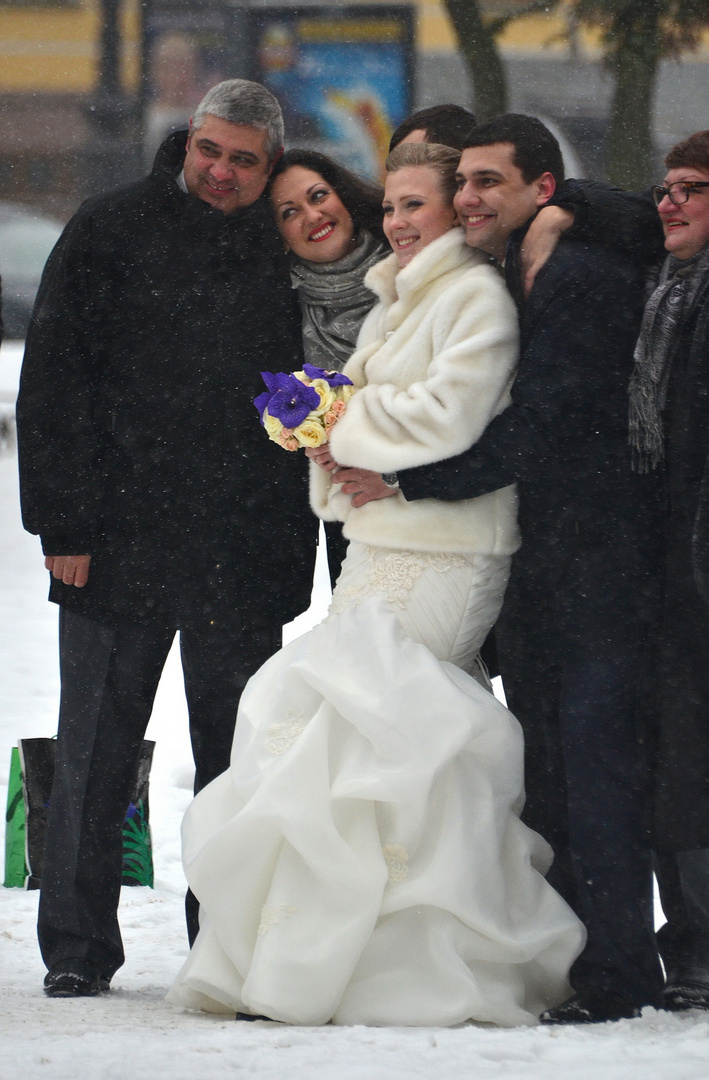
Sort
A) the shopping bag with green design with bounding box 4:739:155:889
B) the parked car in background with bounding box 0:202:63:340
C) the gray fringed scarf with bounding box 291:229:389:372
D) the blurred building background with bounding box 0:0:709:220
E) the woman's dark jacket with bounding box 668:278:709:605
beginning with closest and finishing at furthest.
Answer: the woman's dark jacket with bounding box 668:278:709:605 → the gray fringed scarf with bounding box 291:229:389:372 → the shopping bag with green design with bounding box 4:739:155:889 → the blurred building background with bounding box 0:0:709:220 → the parked car in background with bounding box 0:202:63:340

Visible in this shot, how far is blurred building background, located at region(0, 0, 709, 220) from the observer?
9258mm

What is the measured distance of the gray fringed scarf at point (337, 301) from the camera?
11.1 feet

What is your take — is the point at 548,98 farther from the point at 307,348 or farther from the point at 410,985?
the point at 410,985

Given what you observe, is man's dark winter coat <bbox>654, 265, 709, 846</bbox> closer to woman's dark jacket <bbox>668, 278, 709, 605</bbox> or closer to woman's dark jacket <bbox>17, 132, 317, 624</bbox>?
woman's dark jacket <bbox>668, 278, 709, 605</bbox>

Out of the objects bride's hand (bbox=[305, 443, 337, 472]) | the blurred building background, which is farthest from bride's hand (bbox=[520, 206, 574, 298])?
the blurred building background

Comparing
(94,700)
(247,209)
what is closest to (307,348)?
(247,209)

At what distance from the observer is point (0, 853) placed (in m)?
4.70

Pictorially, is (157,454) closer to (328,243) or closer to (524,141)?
(328,243)

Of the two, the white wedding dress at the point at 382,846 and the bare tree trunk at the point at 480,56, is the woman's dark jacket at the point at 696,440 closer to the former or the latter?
the white wedding dress at the point at 382,846

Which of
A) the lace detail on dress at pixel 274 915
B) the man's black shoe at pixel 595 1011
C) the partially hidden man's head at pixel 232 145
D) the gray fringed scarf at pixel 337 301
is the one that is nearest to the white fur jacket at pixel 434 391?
the gray fringed scarf at pixel 337 301

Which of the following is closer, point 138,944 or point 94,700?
point 94,700

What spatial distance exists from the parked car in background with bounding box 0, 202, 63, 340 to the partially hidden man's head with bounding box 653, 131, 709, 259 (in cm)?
877

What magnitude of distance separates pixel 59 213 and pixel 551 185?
8.97 metres

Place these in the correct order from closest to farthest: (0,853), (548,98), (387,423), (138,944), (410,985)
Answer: (410,985) → (387,423) → (138,944) → (0,853) → (548,98)
